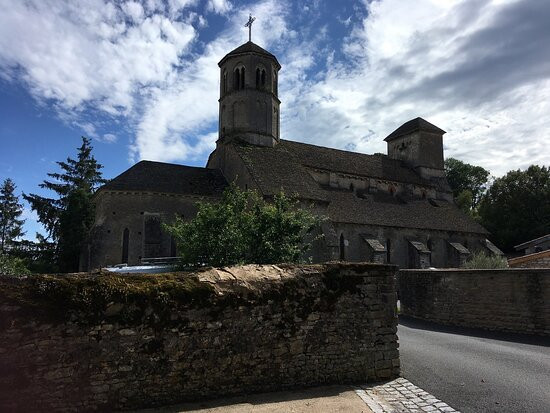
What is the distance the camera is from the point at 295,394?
7.61 metres

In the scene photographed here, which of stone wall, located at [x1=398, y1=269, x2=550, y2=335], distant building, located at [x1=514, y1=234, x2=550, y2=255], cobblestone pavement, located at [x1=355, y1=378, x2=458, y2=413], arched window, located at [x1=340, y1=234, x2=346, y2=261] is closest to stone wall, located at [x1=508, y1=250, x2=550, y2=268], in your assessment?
stone wall, located at [x1=398, y1=269, x2=550, y2=335]

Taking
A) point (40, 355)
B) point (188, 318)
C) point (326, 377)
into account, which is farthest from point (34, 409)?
point (326, 377)

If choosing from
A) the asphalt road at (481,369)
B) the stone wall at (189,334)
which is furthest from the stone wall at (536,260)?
the stone wall at (189,334)

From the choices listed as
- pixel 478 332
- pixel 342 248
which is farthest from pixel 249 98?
pixel 478 332

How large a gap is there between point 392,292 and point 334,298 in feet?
4.33

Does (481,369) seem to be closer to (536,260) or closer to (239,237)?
(239,237)

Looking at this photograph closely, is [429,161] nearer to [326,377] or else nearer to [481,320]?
[481,320]

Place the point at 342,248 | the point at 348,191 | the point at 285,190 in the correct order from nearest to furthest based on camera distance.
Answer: the point at 285,190 < the point at 342,248 < the point at 348,191

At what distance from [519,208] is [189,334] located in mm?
48799

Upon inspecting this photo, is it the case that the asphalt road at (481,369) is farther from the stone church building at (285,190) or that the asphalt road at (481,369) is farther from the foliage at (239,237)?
the stone church building at (285,190)

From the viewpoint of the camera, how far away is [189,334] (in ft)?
24.1

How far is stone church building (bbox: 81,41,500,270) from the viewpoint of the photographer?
24.7 m

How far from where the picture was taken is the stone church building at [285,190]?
971 inches

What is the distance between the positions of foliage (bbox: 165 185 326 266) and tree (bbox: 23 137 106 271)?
53.8 feet
